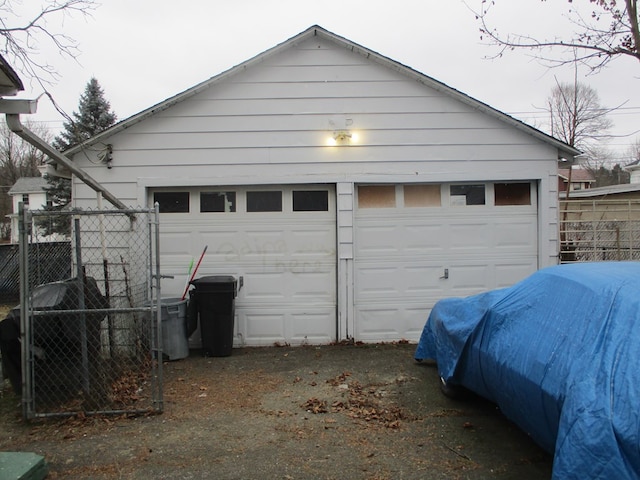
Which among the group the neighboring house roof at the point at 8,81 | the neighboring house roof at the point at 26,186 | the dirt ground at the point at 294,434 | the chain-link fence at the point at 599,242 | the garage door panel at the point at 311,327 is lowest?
the dirt ground at the point at 294,434

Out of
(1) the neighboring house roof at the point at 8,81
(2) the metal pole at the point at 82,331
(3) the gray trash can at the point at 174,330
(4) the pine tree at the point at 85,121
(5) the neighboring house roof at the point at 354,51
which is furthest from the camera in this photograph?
(4) the pine tree at the point at 85,121

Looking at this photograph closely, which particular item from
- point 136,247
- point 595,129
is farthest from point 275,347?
point 595,129

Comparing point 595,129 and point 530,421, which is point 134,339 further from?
point 595,129

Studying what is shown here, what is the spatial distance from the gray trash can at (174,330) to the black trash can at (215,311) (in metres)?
0.24

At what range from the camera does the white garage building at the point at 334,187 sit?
7.47 m

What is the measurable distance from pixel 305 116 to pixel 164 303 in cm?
340

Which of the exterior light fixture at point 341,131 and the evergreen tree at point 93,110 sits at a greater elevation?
the evergreen tree at point 93,110

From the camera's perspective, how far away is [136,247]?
739cm

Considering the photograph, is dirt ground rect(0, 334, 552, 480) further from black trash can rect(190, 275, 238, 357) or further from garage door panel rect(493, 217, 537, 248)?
garage door panel rect(493, 217, 537, 248)

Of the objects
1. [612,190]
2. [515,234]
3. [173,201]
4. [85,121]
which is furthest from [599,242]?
[85,121]

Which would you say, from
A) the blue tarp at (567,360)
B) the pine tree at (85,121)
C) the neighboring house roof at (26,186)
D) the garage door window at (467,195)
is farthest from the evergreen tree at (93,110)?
the blue tarp at (567,360)

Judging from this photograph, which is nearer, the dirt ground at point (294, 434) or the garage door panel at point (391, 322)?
the dirt ground at point (294, 434)

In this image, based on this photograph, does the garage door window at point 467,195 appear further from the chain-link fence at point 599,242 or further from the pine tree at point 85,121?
the pine tree at point 85,121

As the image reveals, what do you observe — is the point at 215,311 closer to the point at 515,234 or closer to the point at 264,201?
the point at 264,201
